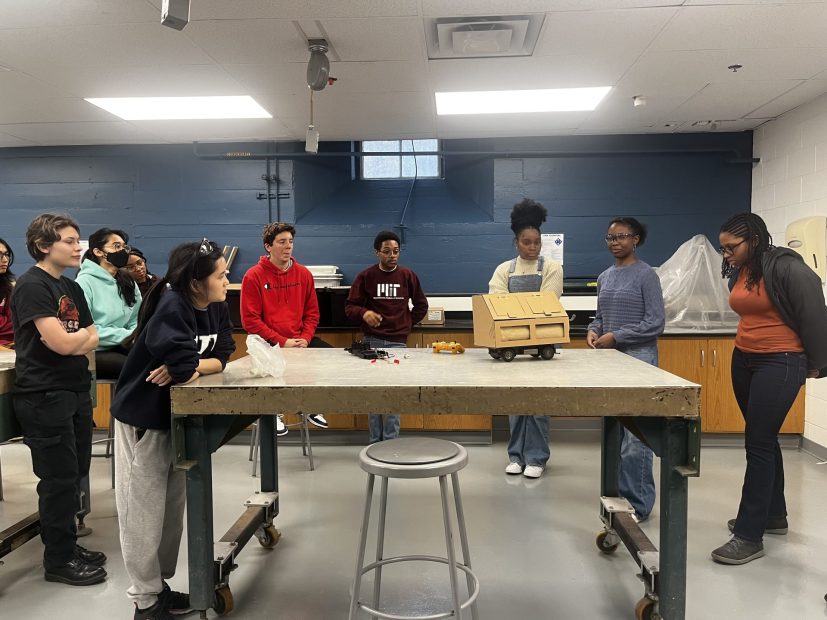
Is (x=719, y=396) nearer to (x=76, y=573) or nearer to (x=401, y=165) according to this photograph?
(x=401, y=165)

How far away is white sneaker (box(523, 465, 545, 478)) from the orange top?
1.53 m

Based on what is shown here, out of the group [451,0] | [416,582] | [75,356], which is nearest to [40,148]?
[75,356]

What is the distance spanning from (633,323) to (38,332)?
2709 millimetres

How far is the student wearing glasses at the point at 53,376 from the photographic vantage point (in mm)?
2213

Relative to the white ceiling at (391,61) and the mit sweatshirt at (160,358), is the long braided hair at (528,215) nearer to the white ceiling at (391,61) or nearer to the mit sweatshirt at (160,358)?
the white ceiling at (391,61)

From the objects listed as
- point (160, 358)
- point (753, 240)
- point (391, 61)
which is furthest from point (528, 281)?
point (160, 358)

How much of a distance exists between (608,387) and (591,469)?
7.85 feet

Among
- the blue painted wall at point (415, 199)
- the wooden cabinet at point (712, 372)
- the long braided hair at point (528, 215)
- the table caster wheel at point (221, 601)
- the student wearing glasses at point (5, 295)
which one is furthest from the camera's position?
the blue painted wall at point (415, 199)

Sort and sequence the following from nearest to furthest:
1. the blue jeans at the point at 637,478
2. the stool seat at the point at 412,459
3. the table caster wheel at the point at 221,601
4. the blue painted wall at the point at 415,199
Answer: the stool seat at the point at 412,459
the table caster wheel at the point at 221,601
the blue jeans at the point at 637,478
the blue painted wall at the point at 415,199

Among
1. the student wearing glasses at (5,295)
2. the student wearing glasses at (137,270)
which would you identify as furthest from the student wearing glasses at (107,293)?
the student wearing glasses at (5,295)

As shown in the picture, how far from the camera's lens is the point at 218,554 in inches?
85.5

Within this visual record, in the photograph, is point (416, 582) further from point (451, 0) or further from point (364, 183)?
point (364, 183)

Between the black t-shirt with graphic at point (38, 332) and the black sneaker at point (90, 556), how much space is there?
733 millimetres

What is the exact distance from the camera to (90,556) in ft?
8.23
